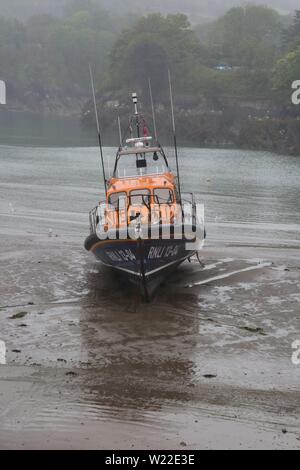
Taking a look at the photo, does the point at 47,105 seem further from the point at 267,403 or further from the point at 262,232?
the point at 267,403

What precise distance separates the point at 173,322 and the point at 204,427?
4.77 meters

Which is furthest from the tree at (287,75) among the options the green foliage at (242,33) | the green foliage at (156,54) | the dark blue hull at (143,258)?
the dark blue hull at (143,258)

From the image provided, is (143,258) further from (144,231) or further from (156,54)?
(156,54)

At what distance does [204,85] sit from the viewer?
99.1 m

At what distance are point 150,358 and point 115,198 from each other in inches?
273

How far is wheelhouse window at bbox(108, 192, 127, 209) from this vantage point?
61.1 feet

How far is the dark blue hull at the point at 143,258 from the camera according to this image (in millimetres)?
16266

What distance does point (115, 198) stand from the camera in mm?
18812

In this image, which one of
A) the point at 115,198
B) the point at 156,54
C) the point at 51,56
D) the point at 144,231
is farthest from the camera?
the point at 51,56

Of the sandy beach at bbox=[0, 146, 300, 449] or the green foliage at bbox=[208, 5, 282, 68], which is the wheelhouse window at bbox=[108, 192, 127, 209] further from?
the green foliage at bbox=[208, 5, 282, 68]

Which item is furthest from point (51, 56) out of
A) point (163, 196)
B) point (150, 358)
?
point (150, 358)

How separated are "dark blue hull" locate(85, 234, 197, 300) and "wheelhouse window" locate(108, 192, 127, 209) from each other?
5.60 ft

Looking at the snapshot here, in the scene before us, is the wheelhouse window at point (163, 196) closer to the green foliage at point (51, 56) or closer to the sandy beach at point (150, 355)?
the sandy beach at point (150, 355)

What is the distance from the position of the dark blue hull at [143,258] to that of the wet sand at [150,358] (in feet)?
1.54
